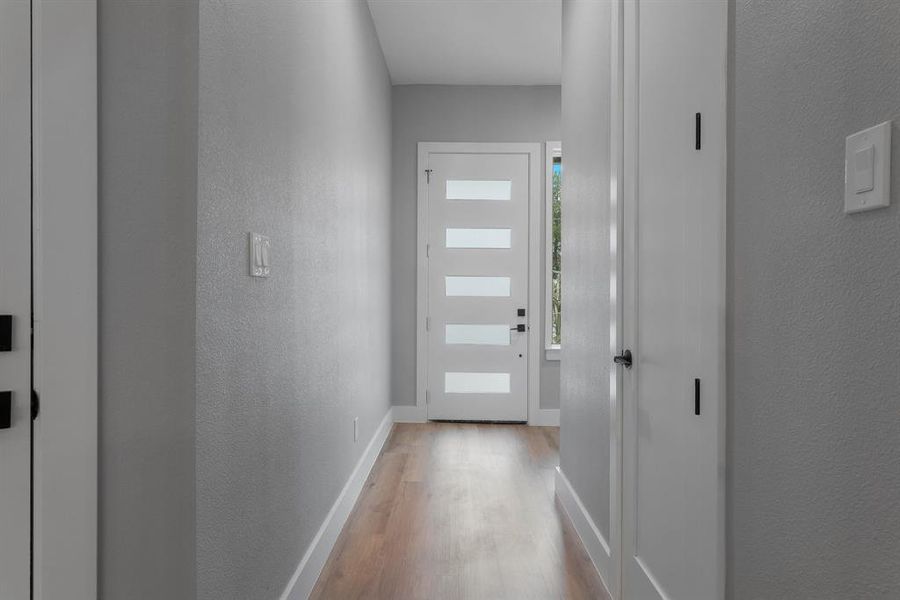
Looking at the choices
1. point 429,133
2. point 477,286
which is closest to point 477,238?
point 477,286

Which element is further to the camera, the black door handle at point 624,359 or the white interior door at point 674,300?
the black door handle at point 624,359

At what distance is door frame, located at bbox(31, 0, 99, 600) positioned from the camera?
1.04 m

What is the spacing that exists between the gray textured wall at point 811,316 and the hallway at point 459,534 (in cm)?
110

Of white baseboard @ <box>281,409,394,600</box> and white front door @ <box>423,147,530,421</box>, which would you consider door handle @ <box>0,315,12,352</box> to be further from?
white front door @ <box>423,147,530,421</box>

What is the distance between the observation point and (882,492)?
800mm

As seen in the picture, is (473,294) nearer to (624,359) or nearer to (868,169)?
(624,359)

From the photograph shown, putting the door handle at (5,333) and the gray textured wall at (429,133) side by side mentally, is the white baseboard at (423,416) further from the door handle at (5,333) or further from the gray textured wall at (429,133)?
the door handle at (5,333)

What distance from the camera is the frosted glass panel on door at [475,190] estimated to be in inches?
189

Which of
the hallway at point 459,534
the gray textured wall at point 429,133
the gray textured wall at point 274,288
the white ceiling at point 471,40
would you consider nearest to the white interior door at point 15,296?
the gray textured wall at point 274,288

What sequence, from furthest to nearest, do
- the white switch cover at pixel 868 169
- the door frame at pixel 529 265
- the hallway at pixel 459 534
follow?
1. the door frame at pixel 529 265
2. the hallway at pixel 459 534
3. the white switch cover at pixel 868 169

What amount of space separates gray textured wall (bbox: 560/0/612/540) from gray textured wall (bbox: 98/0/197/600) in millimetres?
1521

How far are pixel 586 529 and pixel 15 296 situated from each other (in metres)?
2.19

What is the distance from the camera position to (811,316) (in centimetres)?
95

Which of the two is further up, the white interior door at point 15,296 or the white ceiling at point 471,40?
the white ceiling at point 471,40
